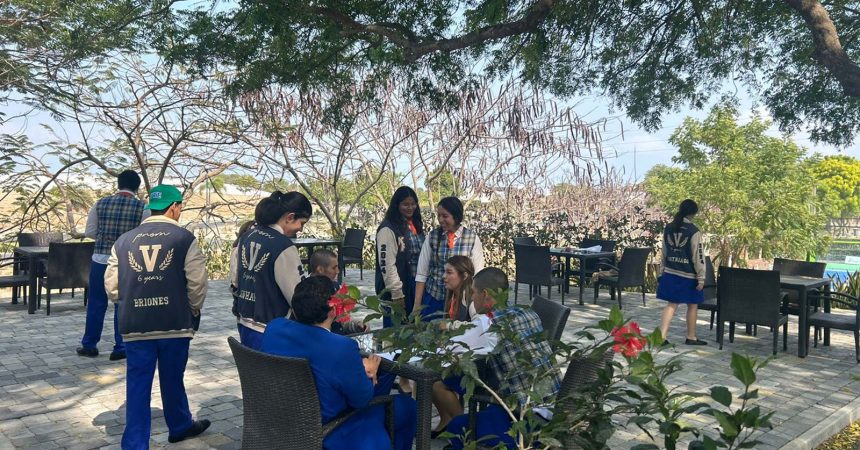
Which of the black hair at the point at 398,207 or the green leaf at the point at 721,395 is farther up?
the black hair at the point at 398,207

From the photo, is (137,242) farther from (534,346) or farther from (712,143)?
(712,143)

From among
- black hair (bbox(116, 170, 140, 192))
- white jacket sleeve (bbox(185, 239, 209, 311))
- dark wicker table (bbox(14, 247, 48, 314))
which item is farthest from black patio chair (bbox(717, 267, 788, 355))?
dark wicker table (bbox(14, 247, 48, 314))

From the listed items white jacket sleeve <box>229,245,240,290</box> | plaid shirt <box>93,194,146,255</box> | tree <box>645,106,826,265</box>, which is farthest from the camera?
tree <box>645,106,826,265</box>

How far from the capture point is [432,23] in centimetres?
704

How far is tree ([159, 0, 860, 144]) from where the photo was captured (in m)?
6.20

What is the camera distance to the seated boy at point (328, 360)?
2.42 meters

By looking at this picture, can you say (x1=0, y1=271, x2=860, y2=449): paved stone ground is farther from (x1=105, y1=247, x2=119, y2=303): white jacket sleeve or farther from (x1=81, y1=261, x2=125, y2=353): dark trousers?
(x1=105, y1=247, x2=119, y2=303): white jacket sleeve

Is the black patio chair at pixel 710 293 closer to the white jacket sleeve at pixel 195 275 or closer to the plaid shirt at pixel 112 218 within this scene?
the white jacket sleeve at pixel 195 275

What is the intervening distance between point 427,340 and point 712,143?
57.5 feet

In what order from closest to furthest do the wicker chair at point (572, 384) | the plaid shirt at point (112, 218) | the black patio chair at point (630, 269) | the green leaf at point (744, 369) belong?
the green leaf at point (744, 369)
the wicker chair at point (572, 384)
the plaid shirt at point (112, 218)
the black patio chair at point (630, 269)

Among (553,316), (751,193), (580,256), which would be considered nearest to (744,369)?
(553,316)

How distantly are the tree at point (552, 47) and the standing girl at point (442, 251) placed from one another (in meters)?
2.26

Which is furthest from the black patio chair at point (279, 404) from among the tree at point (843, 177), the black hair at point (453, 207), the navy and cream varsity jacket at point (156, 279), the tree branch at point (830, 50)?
the tree at point (843, 177)

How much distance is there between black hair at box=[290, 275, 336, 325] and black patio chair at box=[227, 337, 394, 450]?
0.84 ft
